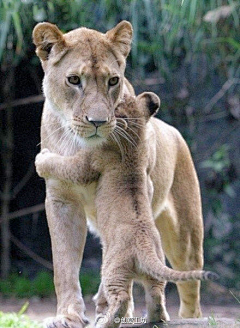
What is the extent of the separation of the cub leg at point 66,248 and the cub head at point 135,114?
0.47m

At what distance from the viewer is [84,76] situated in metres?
3.40

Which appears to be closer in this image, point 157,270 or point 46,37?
point 157,270

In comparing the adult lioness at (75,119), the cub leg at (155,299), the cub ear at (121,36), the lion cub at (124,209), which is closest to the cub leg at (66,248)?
the adult lioness at (75,119)

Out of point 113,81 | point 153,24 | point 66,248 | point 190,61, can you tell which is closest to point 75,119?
point 113,81

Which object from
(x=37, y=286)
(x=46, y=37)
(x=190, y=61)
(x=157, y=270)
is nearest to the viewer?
(x=157, y=270)

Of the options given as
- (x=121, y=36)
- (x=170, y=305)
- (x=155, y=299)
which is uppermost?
(x=121, y=36)

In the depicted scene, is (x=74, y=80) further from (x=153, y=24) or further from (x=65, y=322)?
(x=153, y=24)

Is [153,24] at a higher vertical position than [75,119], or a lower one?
lower

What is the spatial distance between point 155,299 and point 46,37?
1.24 metres

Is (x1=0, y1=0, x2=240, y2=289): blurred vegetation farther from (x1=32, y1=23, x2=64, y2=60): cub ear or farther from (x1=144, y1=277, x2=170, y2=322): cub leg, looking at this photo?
(x1=144, y1=277, x2=170, y2=322): cub leg

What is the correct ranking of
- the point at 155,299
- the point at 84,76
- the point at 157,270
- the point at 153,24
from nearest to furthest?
the point at 157,270 < the point at 155,299 < the point at 84,76 < the point at 153,24

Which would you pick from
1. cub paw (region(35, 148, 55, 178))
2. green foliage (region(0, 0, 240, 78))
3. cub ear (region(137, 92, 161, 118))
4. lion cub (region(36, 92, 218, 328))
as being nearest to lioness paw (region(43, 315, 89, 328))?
lion cub (region(36, 92, 218, 328))

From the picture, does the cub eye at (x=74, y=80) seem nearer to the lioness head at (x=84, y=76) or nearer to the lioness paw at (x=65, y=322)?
the lioness head at (x=84, y=76)

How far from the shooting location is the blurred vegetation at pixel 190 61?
623 cm
